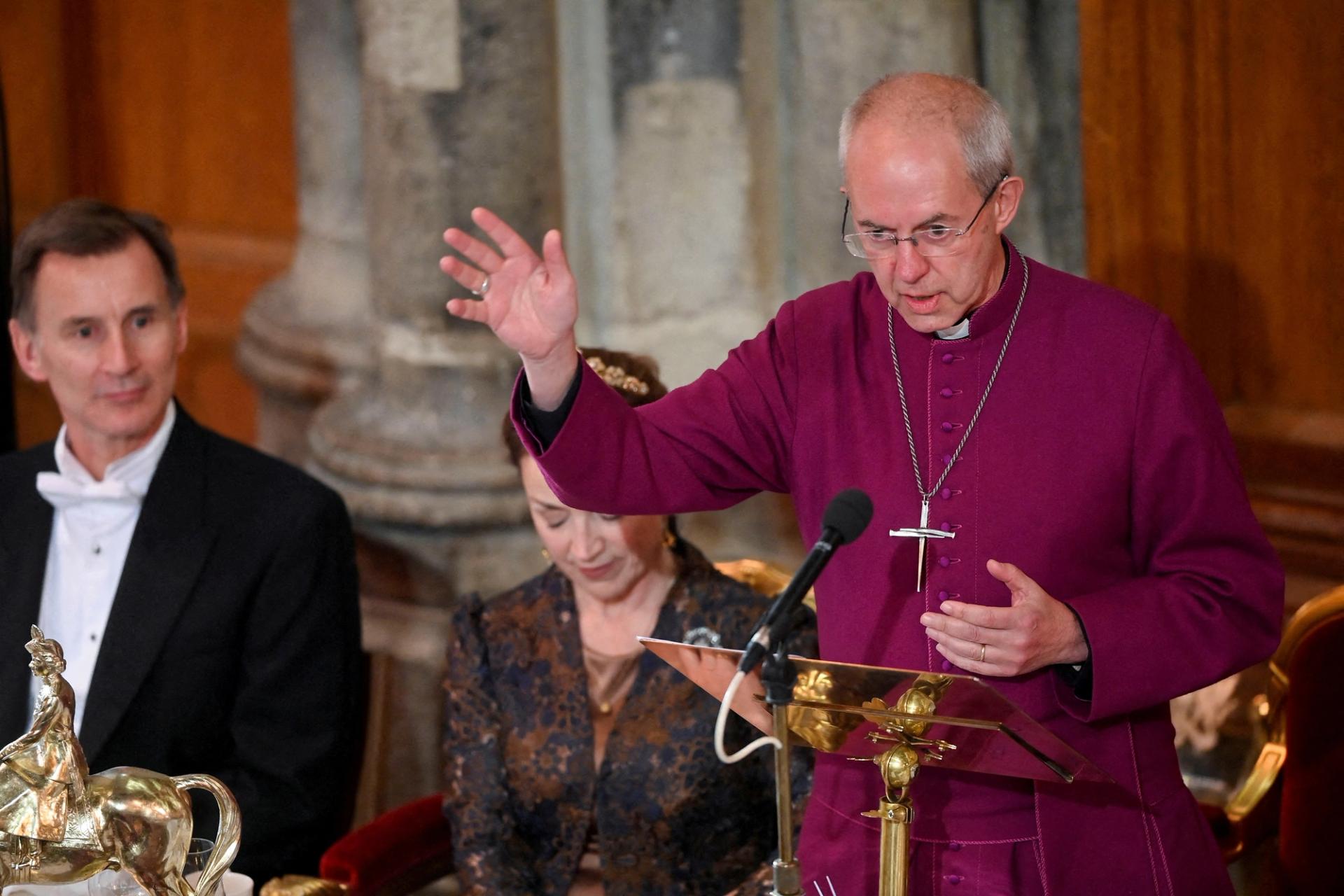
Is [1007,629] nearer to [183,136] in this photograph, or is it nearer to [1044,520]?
[1044,520]

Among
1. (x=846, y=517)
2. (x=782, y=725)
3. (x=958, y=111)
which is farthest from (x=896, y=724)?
(x=958, y=111)

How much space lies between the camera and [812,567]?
1.71 meters

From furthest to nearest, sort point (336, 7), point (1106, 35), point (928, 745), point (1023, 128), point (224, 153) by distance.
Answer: point (224, 153), point (336, 7), point (1023, 128), point (1106, 35), point (928, 745)

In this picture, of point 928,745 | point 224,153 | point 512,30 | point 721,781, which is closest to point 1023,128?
point 512,30

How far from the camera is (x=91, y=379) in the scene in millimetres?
3443

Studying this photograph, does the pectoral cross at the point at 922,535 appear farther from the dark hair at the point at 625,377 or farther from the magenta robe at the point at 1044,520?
the dark hair at the point at 625,377

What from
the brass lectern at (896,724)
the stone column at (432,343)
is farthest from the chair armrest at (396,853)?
the brass lectern at (896,724)

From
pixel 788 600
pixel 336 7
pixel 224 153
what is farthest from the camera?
pixel 224 153

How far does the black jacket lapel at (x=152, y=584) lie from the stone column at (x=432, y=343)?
0.82 meters

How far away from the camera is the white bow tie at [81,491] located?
3.44m

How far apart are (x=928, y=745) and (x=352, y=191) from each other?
3242 mm

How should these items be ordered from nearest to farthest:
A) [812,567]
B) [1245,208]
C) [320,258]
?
1. [812,567]
2. [1245,208]
3. [320,258]

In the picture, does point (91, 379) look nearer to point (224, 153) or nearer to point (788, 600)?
point (788, 600)

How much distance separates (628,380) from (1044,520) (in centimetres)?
110
